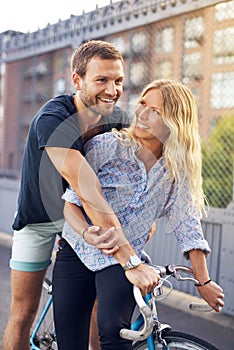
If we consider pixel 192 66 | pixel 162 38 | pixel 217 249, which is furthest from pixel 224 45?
pixel 217 249

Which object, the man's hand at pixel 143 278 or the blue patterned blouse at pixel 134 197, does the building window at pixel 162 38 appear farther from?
the man's hand at pixel 143 278

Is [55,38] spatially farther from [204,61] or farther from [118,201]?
[118,201]

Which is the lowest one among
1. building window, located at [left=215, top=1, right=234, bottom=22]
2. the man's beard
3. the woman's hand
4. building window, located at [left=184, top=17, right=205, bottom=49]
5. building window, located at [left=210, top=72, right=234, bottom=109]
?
the woman's hand

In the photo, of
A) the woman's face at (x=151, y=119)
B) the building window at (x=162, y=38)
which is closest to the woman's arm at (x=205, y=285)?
the woman's face at (x=151, y=119)

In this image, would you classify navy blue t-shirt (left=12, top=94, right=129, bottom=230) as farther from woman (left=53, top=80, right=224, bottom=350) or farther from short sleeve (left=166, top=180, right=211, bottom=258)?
short sleeve (left=166, top=180, right=211, bottom=258)

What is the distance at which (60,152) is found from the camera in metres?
1.98

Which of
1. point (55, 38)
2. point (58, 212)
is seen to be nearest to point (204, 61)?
point (55, 38)

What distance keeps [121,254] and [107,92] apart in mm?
705

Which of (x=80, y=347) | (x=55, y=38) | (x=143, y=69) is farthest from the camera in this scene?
(x=143, y=69)

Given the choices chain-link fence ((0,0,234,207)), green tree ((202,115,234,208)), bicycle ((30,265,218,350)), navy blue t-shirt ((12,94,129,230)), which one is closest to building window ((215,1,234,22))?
chain-link fence ((0,0,234,207))

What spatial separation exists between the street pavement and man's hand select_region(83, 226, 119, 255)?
2.21 m

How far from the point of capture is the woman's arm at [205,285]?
1977 millimetres

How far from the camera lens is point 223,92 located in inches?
312

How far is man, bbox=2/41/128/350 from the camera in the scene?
6.45ft
